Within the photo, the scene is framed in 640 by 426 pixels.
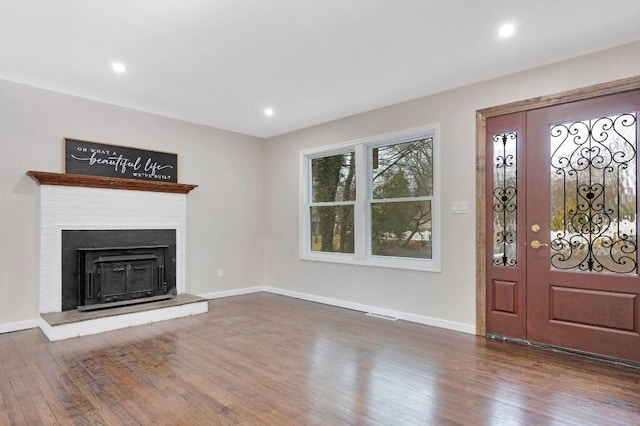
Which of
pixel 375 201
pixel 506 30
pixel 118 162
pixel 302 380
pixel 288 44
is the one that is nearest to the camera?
pixel 302 380

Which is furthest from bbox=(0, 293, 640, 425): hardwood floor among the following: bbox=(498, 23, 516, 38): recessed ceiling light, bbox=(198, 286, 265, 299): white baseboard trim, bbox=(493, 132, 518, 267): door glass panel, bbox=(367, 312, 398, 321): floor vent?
bbox=(498, 23, 516, 38): recessed ceiling light

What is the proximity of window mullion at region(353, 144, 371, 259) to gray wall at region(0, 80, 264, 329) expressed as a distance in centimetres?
203

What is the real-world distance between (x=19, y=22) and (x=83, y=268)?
8.53 ft

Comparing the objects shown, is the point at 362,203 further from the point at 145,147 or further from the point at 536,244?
the point at 145,147

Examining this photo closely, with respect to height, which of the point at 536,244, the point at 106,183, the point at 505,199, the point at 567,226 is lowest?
the point at 536,244

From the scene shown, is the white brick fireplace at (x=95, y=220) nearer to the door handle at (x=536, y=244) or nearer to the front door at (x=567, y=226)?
the front door at (x=567, y=226)

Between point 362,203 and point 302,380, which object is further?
point 362,203

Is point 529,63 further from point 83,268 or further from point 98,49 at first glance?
point 83,268

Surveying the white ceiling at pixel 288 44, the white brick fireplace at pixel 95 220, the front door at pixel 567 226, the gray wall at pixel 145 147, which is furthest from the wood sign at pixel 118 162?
the front door at pixel 567 226

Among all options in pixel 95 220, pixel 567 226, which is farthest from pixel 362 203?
pixel 95 220

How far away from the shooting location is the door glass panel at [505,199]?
146 inches

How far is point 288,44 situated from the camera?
10.3 feet

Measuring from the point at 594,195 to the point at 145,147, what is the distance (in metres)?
5.11

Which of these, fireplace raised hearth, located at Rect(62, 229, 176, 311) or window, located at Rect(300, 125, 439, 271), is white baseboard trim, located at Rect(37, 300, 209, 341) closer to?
fireplace raised hearth, located at Rect(62, 229, 176, 311)
